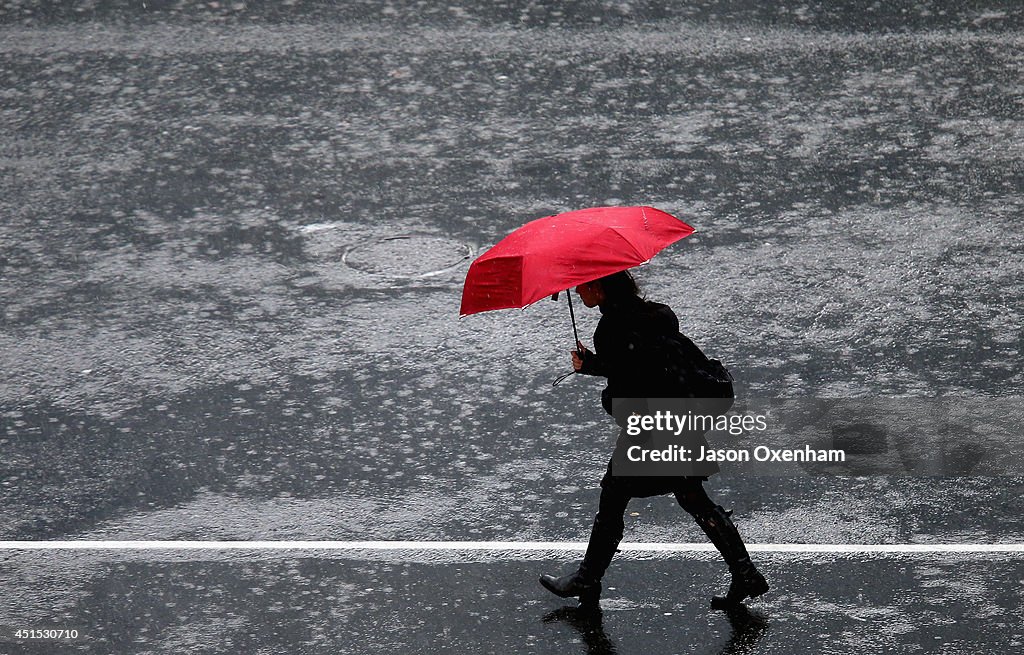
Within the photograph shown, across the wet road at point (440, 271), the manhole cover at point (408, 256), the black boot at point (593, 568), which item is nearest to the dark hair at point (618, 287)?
the black boot at point (593, 568)

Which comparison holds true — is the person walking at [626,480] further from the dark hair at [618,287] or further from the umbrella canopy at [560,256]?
the umbrella canopy at [560,256]

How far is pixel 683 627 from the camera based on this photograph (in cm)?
633

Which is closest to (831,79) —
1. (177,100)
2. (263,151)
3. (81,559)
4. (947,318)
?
(947,318)

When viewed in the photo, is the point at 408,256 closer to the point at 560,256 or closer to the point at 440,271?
the point at 440,271

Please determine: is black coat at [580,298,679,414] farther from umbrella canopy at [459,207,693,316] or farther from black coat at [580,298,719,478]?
umbrella canopy at [459,207,693,316]

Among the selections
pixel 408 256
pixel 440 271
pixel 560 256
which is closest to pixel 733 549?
pixel 560 256

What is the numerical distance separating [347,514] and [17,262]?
4359mm

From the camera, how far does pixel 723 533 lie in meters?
6.18

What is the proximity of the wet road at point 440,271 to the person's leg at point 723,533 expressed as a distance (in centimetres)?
29

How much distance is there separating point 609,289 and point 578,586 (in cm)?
146

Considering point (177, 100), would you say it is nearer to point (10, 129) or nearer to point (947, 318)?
point (10, 129)

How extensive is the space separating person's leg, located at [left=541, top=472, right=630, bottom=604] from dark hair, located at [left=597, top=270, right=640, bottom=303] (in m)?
0.86

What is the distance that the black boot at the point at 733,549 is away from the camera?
20.3 ft

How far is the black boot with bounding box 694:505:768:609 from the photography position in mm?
6188
